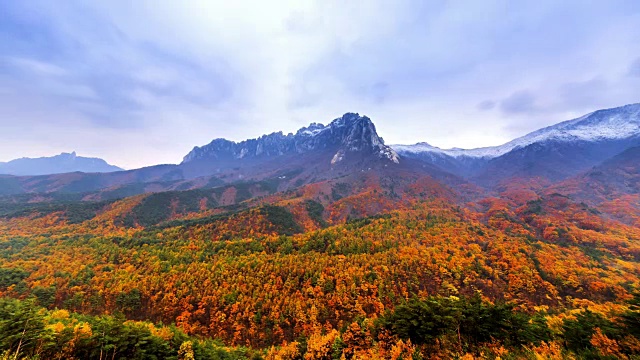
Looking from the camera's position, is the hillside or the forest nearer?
the forest

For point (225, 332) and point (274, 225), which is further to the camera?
point (274, 225)

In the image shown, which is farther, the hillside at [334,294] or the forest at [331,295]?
the hillside at [334,294]

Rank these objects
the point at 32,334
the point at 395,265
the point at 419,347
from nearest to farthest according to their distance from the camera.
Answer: the point at 32,334, the point at 419,347, the point at 395,265

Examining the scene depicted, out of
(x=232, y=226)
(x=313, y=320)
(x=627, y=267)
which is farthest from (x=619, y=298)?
(x=232, y=226)

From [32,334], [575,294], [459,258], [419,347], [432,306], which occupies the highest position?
[32,334]

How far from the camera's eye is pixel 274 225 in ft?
651

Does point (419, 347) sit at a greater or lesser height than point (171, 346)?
greater

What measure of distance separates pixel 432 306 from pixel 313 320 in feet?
161

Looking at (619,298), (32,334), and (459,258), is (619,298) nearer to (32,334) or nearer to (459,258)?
(459,258)

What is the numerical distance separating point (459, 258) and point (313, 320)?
82.4 metres

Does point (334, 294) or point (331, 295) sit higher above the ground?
point (334, 294)

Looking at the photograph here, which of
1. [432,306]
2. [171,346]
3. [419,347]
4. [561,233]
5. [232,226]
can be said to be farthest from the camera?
[232,226]

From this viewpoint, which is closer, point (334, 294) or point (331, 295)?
point (334, 294)

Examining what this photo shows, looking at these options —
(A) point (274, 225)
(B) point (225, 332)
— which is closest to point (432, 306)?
(B) point (225, 332)
